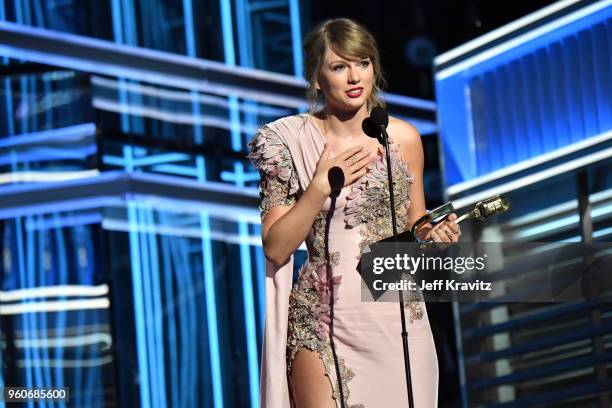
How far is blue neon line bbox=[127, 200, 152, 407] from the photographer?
175 inches

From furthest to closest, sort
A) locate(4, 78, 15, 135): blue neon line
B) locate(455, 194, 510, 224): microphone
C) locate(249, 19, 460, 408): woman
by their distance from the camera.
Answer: locate(4, 78, 15, 135): blue neon line → locate(249, 19, 460, 408): woman → locate(455, 194, 510, 224): microphone

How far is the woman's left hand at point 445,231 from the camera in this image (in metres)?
2.37

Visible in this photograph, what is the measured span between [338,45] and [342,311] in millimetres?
696

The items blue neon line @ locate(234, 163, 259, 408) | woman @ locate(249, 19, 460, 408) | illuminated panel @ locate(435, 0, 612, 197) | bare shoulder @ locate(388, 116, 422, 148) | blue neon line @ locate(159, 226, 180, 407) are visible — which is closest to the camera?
woman @ locate(249, 19, 460, 408)

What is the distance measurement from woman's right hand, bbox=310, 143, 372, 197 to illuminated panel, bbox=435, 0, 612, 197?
6.43ft

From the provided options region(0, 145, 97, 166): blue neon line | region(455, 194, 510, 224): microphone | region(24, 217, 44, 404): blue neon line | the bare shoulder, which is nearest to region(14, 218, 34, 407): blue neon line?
region(24, 217, 44, 404): blue neon line

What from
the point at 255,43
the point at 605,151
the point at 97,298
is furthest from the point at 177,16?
the point at 605,151

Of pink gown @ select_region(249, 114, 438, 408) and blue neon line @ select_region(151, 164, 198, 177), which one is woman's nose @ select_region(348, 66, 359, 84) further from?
blue neon line @ select_region(151, 164, 198, 177)

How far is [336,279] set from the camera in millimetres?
2639

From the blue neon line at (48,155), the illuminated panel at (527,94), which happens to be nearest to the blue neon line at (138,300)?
the blue neon line at (48,155)

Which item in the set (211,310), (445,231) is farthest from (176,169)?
(445,231)

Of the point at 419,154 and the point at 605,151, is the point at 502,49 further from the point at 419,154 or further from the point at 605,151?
the point at 419,154

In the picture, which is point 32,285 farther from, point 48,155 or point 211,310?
point 211,310

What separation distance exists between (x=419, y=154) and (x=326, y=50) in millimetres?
420
